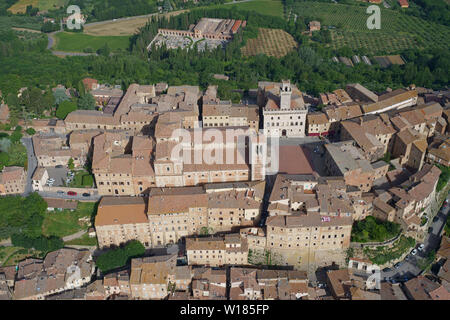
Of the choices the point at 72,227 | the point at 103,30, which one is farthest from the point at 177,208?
the point at 103,30

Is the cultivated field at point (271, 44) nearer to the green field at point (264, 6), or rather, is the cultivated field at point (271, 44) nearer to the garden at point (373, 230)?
the green field at point (264, 6)

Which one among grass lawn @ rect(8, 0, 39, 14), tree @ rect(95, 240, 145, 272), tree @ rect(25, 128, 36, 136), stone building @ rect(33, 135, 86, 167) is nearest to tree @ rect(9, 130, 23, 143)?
tree @ rect(25, 128, 36, 136)

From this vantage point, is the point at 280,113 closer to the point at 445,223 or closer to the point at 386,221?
the point at 386,221

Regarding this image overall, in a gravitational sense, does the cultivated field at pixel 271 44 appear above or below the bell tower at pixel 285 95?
below

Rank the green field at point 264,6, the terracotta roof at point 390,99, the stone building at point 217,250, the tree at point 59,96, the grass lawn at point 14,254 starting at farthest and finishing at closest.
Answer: the green field at point 264,6
the tree at point 59,96
the terracotta roof at point 390,99
the grass lawn at point 14,254
the stone building at point 217,250

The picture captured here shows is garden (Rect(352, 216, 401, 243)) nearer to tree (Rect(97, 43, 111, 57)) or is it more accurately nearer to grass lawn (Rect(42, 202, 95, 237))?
grass lawn (Rect(42, 202, 95, 237))

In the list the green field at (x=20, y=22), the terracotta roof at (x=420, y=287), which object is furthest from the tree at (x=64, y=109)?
the green field at (x=20, y=22)
